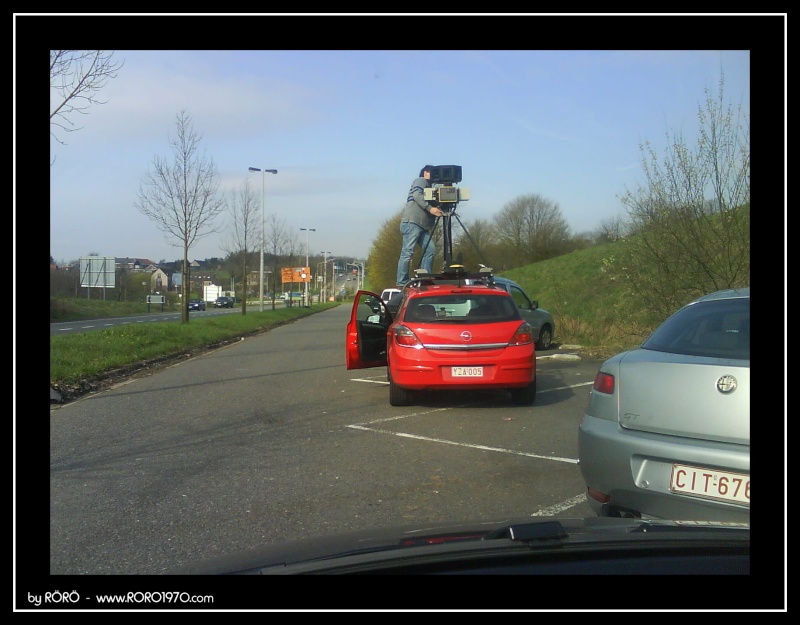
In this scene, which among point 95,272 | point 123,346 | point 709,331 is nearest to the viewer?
point 709,331

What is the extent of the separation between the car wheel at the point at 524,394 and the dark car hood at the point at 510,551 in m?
6.56

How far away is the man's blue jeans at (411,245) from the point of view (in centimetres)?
1452

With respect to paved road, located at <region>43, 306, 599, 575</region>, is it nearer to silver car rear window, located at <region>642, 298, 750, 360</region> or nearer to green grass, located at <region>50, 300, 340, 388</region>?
silver car rear window, located at <region>642, 298, 750, 360</region>

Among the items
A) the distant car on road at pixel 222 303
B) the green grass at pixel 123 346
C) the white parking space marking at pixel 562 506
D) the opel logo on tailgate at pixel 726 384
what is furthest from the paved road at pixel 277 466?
the distant car on road at pixel 222 303

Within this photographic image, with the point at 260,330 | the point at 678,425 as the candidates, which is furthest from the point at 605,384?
the point at 260,330

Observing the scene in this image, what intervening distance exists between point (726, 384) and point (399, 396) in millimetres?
6097

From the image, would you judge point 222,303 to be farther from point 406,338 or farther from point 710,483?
point 710,483

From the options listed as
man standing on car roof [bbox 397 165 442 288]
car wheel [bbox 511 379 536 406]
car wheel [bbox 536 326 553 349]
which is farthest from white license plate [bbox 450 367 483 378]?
car wheel [bbox 536 326 553 349]

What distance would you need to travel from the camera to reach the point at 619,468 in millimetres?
4113

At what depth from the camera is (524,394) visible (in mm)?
9617

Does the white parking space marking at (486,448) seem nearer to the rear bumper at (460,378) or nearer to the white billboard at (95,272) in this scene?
the rear bumper at (460,378)
